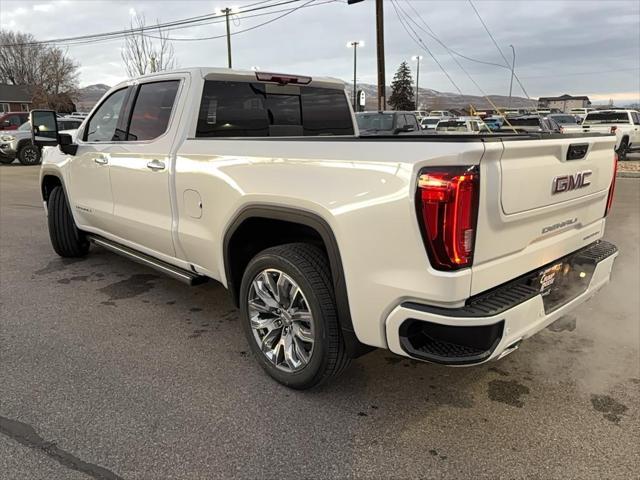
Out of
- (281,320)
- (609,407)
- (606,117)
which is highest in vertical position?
(606,117)

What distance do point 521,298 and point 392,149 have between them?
3.02ft

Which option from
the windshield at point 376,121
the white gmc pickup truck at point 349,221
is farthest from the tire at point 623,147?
the white gmc pickup truck at point 349,221

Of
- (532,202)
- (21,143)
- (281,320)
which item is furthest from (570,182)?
(21,143)

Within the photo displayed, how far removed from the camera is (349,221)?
8.06ft

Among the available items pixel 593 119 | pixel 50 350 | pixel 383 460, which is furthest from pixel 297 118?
pixel 593 119

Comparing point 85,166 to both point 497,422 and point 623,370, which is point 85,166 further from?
point 623,370

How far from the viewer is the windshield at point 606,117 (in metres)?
19.2

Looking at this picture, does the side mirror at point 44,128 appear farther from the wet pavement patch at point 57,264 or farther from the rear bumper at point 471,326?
the rear bumper at point 471,326

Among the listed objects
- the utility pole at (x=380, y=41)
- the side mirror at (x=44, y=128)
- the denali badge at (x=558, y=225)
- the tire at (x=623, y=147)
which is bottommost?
the tire at (x=623, y=147)

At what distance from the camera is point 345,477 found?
2.36 m

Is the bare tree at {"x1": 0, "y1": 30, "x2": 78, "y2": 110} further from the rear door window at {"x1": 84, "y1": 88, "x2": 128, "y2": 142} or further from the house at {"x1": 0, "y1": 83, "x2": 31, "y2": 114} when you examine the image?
the rear door window at {"x1": 84, "y1": 88, "x2": 128, "y2": 142}

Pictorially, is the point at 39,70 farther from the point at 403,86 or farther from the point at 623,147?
the point at 623,147

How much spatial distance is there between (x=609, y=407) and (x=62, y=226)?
17.6ft

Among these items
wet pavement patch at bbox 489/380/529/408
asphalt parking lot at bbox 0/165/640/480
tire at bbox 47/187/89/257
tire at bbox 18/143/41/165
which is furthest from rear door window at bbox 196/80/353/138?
tire at bbox 18/143/41/165
